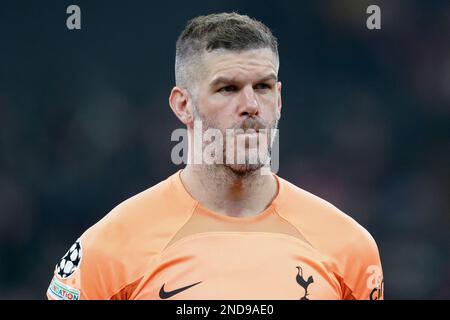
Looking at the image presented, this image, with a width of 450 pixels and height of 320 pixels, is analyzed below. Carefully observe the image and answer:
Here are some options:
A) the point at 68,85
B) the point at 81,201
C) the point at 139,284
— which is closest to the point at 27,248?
the point at 81,201

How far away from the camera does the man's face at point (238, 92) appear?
12.0 feet

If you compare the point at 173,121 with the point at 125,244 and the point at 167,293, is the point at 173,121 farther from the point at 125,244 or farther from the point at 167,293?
the point at 167,293

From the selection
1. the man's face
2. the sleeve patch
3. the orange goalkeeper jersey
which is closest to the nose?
the man's face

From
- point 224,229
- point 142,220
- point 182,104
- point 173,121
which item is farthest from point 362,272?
point 173,121

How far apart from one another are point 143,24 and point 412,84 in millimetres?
2859

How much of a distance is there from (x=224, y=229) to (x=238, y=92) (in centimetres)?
65

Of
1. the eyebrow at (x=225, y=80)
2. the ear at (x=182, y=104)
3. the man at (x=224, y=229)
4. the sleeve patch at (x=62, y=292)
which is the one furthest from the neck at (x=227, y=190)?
the sleeve patch at (x=62, y=292)

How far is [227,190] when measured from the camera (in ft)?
12.5

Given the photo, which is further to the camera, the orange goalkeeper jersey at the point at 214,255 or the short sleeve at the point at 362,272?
the short sleeve at the point at 362,272

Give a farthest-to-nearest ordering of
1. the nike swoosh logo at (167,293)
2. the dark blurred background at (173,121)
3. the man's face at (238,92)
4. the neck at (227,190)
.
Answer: the dark blurred background at (173,121)
the neck at (227,190)
the man's face at (238,92)
the nike swoosh logo at (167,293)

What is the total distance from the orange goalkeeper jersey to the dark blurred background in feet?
12.5

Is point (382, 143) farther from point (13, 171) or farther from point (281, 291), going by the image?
point (281, 291)

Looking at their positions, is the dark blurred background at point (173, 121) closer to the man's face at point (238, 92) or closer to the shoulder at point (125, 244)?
the shoulder at point (125, 244)

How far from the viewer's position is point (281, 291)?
142 inches
